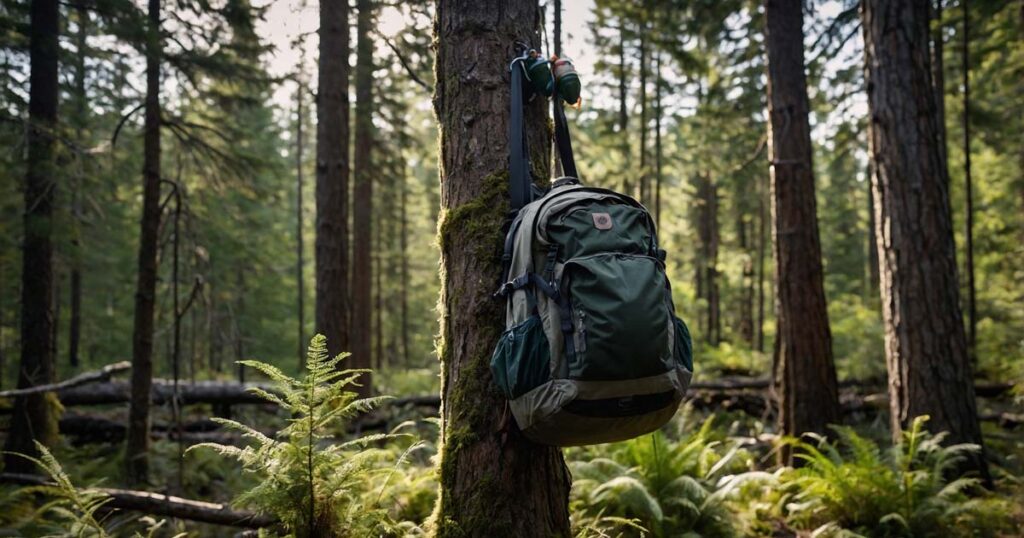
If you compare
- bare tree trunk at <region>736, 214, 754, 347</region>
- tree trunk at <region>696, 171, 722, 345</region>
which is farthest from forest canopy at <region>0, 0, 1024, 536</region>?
tree trunk at <region>696, 171, 722, 345</region>

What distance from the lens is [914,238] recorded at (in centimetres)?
575

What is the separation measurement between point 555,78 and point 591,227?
1.00 m

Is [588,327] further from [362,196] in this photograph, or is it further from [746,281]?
[746,281]

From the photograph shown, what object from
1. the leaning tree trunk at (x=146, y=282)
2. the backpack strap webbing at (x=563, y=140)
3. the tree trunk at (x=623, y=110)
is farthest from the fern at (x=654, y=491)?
the tree trunk at (x=623, y=110)

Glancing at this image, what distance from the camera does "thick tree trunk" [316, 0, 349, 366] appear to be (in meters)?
9.02

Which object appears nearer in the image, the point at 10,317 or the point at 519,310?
the point at 519,310

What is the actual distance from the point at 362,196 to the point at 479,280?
13.4 meters

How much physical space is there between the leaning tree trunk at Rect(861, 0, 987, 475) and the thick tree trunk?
285 inches

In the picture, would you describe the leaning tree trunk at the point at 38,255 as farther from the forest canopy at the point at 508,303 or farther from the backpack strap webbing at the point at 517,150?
the backpack strap webbing at the point at 517,150

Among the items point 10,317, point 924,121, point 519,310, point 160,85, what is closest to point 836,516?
point 924,121

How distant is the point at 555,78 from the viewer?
2883 mm

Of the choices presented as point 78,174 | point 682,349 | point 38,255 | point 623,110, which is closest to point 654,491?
point 682,349

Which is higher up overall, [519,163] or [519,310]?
[519,163]

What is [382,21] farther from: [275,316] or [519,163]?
[275,316]
